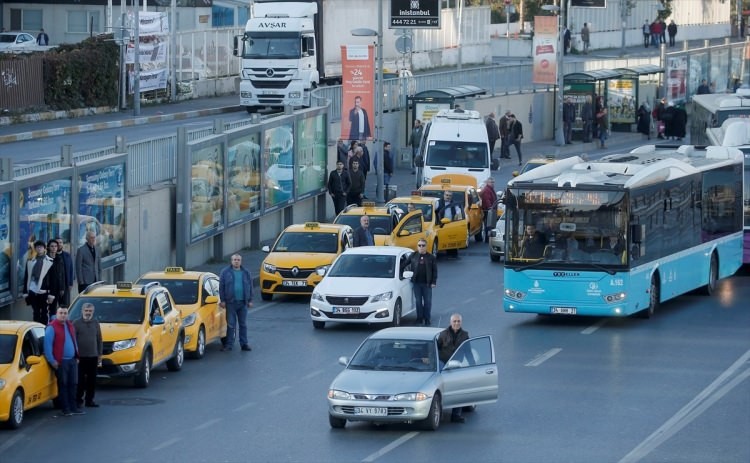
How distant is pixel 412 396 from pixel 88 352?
482 centimetres

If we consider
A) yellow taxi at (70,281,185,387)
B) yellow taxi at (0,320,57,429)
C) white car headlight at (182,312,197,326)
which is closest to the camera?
yellow taxi at (0,320,57,429)

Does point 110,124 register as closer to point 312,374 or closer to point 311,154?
point 311,154

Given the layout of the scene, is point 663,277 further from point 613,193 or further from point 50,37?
Result: point 50,37

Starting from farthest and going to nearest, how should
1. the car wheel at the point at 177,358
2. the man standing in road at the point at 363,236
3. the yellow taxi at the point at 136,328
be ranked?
1. the man standing in road at the point at 363,236
2. the car wheel at the point at 177,358
3. the yellow taxi at the point at 136,328

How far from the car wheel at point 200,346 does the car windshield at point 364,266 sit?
3.83 m

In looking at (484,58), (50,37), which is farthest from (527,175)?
(484,58)

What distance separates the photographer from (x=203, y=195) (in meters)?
34.5

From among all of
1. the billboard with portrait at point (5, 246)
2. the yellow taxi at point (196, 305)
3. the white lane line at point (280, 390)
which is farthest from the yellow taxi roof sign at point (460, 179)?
the white lane line at point (280, 390)

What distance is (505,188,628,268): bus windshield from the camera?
87.5ft

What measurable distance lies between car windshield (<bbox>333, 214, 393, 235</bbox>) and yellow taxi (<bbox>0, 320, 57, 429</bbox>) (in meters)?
14.7

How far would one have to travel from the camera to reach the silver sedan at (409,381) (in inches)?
721

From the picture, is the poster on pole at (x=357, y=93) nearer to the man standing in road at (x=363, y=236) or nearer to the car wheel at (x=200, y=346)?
the man standing in road at (x=363, y=236)

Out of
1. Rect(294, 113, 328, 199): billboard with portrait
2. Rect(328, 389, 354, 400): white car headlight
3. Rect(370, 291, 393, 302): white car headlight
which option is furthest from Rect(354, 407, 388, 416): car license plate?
Rect(294, 113, 328, 199): billboard with portrait

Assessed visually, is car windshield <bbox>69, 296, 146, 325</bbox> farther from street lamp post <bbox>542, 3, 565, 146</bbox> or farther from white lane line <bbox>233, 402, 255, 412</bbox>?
street lamp post <bbox>542, 3, 565, 146</bbox>
